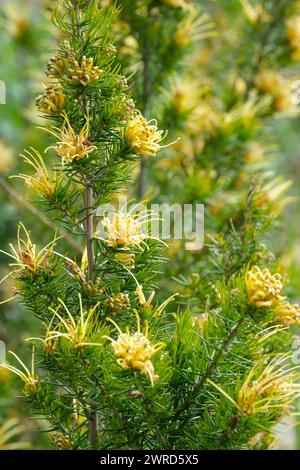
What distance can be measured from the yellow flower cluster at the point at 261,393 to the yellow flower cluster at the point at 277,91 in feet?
1.96

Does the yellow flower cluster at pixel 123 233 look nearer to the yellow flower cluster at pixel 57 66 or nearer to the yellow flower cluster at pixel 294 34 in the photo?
the yellow flower cluster at pixel 57 66

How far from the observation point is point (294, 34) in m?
1.06

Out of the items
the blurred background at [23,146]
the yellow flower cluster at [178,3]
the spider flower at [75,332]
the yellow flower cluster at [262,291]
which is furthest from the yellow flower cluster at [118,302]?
the yellow flower cluster at [178,3]

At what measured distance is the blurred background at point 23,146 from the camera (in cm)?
98

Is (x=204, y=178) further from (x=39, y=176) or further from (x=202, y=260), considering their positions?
(x=39, y=176)

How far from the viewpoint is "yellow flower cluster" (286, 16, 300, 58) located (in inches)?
41.7

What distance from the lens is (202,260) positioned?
0.94 metres

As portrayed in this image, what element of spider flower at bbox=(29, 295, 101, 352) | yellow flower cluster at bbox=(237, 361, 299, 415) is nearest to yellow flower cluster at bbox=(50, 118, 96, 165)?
spider flower at bbox=(29, 295, 101, 352)

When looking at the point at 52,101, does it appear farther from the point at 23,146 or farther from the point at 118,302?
the point at 23,146

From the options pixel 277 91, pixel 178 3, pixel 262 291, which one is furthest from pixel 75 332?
pixel 277 91

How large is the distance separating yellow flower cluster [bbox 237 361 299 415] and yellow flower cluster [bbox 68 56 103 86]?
29cm

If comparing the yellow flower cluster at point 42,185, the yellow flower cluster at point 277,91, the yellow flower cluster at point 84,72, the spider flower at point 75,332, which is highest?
the yellow flower cluster at point 277,91

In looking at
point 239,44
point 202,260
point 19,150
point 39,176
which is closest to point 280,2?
point 239,44

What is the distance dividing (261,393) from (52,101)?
0.32 m
